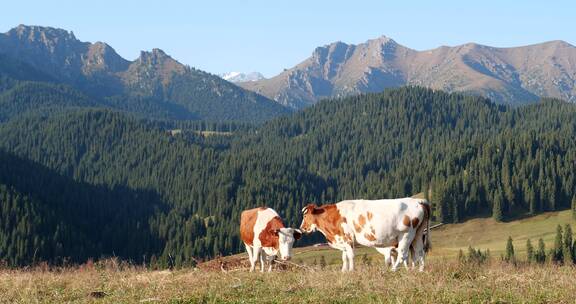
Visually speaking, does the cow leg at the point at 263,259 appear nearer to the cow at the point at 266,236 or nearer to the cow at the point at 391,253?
the cow at the point at 266,236

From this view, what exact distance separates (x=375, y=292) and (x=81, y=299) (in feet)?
28.4

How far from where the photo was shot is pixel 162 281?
20453mm

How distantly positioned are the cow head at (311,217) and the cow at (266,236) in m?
0.98

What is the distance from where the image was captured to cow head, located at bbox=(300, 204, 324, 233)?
91.7 feet

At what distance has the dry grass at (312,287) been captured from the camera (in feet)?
56.9

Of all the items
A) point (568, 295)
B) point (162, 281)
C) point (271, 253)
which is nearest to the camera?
point (568, 295)

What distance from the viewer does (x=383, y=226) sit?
82.0 feet

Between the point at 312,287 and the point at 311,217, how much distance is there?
9.43 metres

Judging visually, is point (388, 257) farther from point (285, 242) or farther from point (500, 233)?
point (500, 233)

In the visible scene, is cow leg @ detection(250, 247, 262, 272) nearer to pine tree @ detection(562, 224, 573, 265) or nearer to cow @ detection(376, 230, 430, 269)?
cow @ detection(376, 230, 430, 269)

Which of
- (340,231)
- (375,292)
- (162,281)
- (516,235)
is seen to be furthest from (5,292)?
(516,235)

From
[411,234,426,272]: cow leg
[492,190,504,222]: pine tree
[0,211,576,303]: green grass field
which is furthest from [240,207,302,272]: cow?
[492,190,504,222]: pine tree

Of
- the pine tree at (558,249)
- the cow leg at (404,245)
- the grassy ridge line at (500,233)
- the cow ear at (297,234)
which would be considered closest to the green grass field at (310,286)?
the cow leg at (404,245)

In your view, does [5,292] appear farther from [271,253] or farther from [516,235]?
[516,235]
